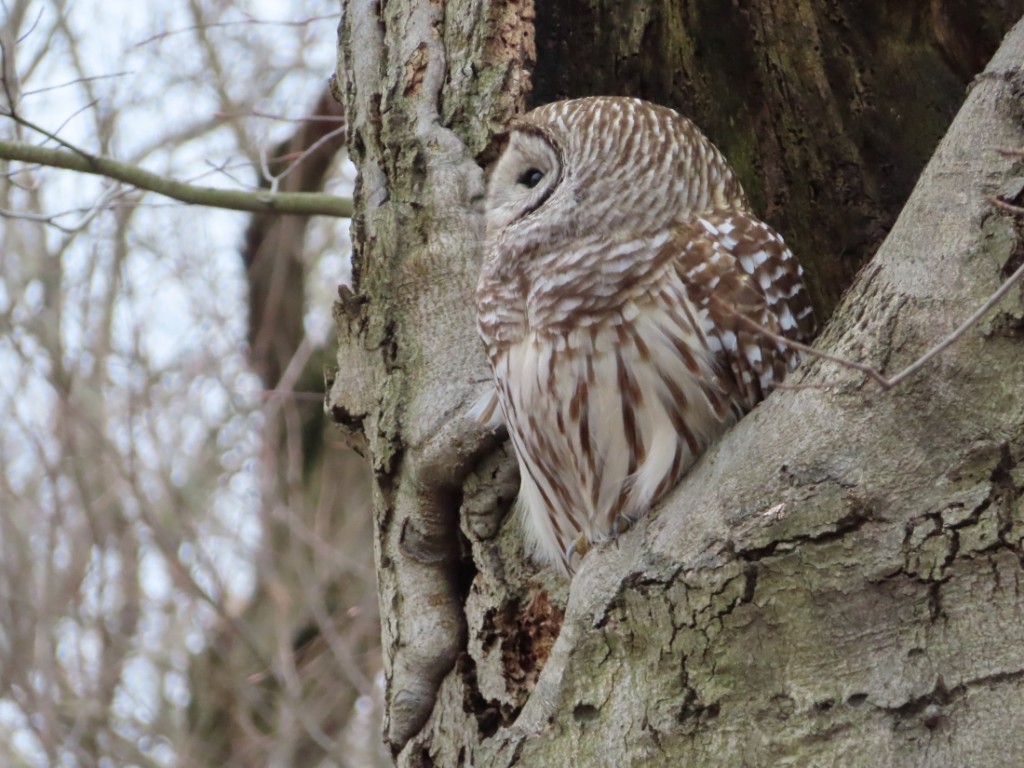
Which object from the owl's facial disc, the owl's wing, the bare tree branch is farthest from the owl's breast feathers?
the bare tree branch

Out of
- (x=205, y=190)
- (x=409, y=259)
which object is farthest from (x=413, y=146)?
(x=205, y=190)

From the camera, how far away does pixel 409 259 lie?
10.8ft

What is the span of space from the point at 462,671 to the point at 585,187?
1267 mm

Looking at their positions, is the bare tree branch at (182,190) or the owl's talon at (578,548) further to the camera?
the bare tree branch at (182,190)

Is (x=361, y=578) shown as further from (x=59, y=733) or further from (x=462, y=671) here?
(x=462, y=671)

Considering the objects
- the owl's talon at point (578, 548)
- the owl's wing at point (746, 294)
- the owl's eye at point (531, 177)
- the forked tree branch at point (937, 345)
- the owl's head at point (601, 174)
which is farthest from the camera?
the owl's eye at point (531, 177)

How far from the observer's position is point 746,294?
277 cm

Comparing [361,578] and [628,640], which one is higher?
[628,640]

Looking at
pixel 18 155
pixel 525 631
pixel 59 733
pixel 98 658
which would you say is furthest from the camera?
pixel 98 658

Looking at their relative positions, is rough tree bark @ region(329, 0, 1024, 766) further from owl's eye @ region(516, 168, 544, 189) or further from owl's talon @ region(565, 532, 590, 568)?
owl's eye @ region(516, 168, 544, 189)

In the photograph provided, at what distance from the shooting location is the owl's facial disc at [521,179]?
10.1 feet

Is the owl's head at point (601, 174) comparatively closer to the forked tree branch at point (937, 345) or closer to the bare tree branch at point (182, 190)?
the forked tree branch at point (937, 345)

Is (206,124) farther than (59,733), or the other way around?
(206,124)

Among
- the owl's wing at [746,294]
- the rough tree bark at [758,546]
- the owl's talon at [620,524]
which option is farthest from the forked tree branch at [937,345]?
the owl's talon at [620,524]
